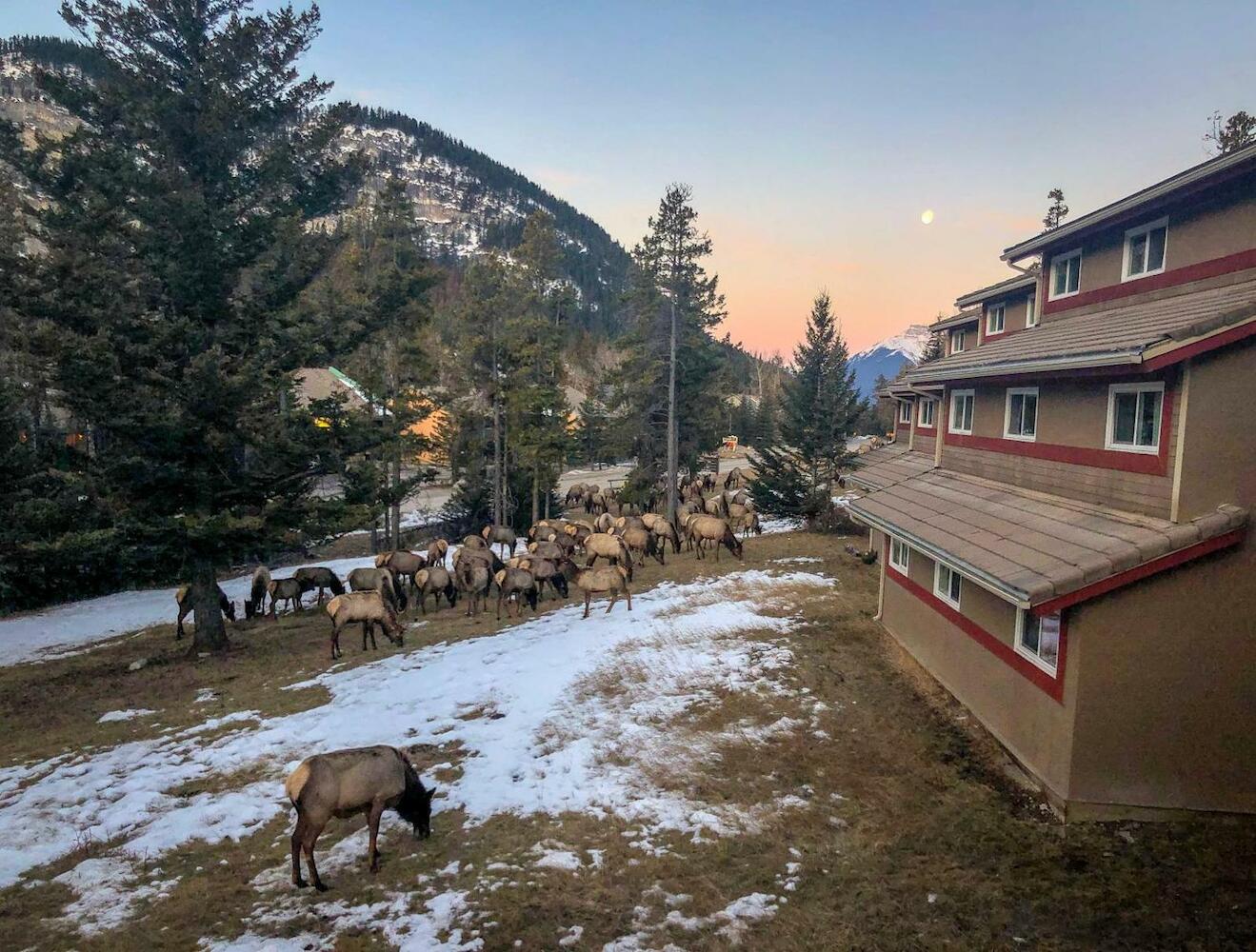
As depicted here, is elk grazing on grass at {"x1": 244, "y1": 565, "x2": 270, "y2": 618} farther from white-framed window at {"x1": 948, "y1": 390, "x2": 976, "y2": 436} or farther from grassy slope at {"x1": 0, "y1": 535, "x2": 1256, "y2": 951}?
white-framed window at {"x1": 948, "y1": 390, "x2": 976, "y2": 436}

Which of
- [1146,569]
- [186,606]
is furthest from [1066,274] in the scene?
[186,606]

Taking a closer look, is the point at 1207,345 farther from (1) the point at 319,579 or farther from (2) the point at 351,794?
(1) the point at 319,579

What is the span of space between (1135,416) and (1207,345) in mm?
1590

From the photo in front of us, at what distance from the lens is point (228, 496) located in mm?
16219

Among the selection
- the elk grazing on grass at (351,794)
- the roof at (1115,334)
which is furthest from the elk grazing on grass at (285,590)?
the roof at (1115,334)

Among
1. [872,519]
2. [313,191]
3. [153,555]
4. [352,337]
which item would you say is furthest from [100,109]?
[872,519]

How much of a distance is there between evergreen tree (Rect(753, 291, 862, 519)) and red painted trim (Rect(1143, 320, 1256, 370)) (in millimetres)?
24127

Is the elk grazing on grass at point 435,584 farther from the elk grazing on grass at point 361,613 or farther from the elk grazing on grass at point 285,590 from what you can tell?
the elk grazing on grass at point 285,590

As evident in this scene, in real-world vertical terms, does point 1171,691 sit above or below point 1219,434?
below

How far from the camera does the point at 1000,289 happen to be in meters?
22.9

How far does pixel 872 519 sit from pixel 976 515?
288 centimetres

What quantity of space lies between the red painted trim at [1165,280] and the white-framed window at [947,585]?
625 cm

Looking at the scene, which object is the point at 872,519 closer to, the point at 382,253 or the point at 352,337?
the point at 352,337

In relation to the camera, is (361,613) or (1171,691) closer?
(1171,691)
